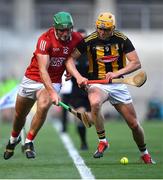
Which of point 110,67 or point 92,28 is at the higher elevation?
point 110,67

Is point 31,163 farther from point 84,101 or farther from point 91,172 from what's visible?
point 84,101

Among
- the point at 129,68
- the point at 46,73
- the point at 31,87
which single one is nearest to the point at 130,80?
the point at 129,68

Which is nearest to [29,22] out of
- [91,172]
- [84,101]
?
[84,101]

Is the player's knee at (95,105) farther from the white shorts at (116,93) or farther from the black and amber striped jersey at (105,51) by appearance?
the black and amber striped jersey at (105,51)

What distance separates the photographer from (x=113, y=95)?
12.9 metres

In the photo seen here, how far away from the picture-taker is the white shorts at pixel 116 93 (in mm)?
12867

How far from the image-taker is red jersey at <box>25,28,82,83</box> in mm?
12594

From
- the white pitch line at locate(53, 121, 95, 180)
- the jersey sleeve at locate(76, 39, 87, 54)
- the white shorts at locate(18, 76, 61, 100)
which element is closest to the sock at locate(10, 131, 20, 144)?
the white shorts at locate(18, 76, 61, 100)

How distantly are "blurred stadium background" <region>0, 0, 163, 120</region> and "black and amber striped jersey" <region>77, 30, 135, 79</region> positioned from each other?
69.7 ft

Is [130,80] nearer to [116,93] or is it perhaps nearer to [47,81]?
[116,93]

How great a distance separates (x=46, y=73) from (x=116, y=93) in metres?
1.16

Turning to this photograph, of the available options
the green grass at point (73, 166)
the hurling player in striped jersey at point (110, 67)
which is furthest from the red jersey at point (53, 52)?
the green grass at point (73, 166)

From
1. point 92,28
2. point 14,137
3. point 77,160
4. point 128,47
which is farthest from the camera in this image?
point 92,28

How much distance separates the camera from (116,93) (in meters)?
12.9
